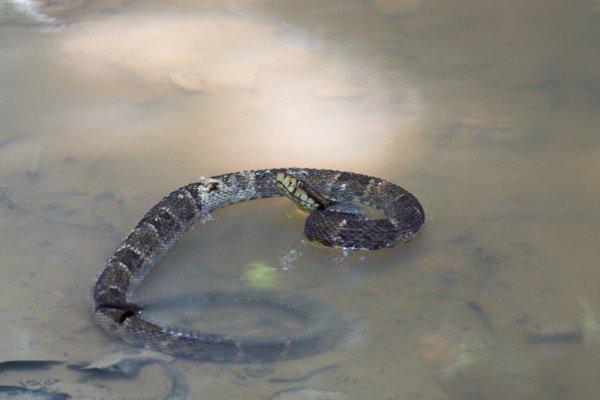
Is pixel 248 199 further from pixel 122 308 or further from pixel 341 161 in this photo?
pixel 122 308

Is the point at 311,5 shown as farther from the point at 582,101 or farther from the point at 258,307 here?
the point at 258,307

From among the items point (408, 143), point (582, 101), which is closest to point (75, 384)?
point (408, 143)

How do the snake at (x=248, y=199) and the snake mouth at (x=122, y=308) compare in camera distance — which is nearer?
the snake at (x=248, y=199)

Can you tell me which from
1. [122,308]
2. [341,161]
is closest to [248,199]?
[341,161]

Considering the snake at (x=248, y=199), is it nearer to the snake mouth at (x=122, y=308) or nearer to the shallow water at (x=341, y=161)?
the snake mouth at (x=122, y=308)

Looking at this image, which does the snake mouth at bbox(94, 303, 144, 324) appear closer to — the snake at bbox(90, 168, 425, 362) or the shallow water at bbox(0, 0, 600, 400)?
the snake at bbox(90, 168, 425, 362)

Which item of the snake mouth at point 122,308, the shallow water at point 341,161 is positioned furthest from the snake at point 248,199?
the shallow water at point 341,161

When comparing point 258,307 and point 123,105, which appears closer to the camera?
point 258,307
